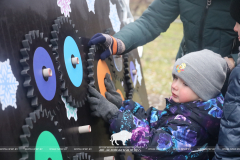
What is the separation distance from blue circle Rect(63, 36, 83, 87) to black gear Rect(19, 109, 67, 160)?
0.19 metres

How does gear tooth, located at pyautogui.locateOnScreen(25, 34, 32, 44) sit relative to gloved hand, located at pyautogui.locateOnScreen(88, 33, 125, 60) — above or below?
below

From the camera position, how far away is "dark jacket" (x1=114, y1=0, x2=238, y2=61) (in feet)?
3.98

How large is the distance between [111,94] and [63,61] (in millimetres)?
296

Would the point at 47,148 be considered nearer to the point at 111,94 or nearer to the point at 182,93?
the point at 111,94

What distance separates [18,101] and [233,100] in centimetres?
60

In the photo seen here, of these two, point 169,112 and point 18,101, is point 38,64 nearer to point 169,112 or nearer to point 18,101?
A: point 18,101

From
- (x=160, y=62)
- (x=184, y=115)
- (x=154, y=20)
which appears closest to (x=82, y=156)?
(x=184, y=115)

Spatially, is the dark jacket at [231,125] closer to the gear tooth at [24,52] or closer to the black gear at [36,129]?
the black gear at [36,129]

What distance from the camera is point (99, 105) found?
0.94 meters

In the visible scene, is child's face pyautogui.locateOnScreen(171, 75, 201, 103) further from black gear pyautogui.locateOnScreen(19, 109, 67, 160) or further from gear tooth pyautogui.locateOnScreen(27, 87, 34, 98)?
gear tooth pyautogui.locateOnScreen(27, 87, 34, 98)

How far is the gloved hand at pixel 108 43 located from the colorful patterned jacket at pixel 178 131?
233 millimetres

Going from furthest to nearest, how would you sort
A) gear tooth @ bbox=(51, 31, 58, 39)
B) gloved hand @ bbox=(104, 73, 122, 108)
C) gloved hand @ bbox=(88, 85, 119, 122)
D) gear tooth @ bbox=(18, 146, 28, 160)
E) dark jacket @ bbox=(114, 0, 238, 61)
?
dark jacket @ bbox=(114, 0, 238, 61)
gloved hand @ bbox=(104, 73, 122, 108)
gloved hand @ bbox=(88, 85, 119, 122)
gear tooth @ bbox=(51, 31, 58, 39)
gear tooth @ bbox=(18, 146, 28, 160)

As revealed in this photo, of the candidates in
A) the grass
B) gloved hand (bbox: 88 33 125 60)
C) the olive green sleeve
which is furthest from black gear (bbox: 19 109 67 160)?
the grass

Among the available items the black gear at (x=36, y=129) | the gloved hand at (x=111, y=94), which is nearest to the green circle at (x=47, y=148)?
the black gear at (x=36, y=129)
